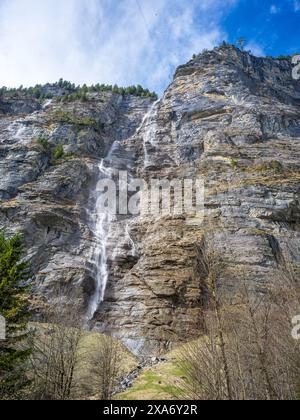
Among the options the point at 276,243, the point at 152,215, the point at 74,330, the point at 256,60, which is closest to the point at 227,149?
the point at 152,215

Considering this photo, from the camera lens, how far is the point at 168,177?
47.0 meters

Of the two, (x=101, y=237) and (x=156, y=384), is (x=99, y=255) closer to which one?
(x=101, y=237)

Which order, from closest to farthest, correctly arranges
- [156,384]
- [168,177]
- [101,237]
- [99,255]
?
[156,384] < [99,255] < [101,237] < [168,177]

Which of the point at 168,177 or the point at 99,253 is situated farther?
the point at 168,177

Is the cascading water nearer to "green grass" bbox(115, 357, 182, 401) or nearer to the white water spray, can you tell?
the white water spray

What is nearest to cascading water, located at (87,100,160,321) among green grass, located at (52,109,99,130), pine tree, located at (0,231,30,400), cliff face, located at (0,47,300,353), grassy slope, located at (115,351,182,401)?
cliff face, located at (0,47,300,353)

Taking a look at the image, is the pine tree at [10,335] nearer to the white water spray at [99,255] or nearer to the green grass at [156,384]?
the green grass at [156,384]

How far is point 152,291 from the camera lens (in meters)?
31.0

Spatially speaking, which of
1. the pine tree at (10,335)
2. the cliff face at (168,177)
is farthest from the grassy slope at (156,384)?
the pine tree at (10,335)

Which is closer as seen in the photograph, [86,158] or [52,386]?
[52,386]

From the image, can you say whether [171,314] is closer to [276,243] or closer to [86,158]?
[276,243]

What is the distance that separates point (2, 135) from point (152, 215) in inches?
1374

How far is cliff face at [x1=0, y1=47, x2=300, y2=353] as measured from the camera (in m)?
30.0

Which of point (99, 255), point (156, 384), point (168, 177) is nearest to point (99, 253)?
point (99, 255)
